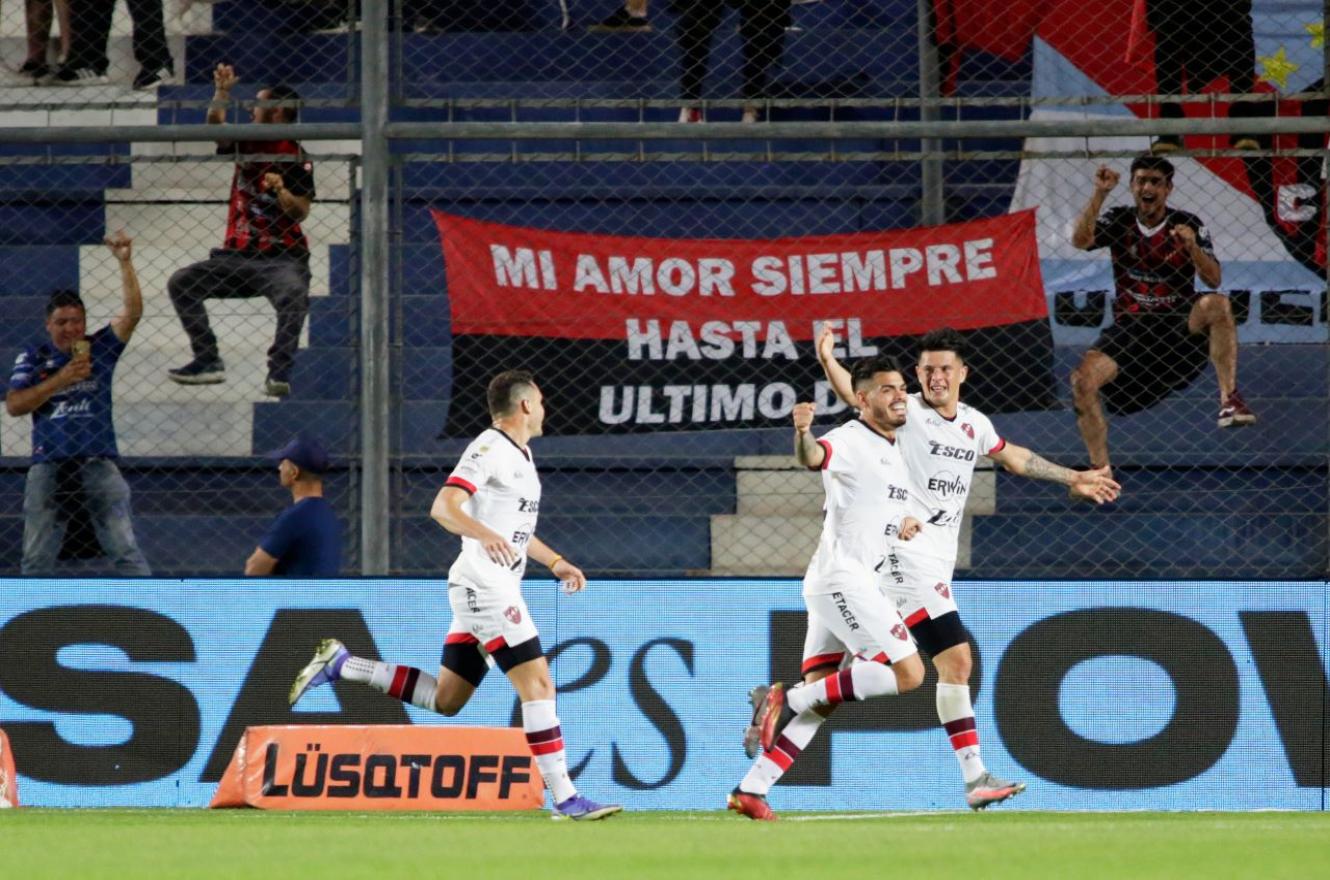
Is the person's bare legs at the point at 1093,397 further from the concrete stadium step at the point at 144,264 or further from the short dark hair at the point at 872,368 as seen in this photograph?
the concrete stadium step at the point at 144,264

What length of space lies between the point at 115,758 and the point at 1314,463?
277 inches

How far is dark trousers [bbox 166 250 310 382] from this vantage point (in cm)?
1200

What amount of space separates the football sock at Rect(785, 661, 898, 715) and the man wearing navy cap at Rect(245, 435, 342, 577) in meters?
2.70

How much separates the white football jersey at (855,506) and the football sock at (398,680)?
5.77ft

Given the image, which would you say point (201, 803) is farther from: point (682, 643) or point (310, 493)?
point (682, 643)

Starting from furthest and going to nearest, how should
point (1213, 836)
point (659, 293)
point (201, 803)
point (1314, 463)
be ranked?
point (1314, 463) < point (659, 293) < point (201, 803) < point (1213, 836)

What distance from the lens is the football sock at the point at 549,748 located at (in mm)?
8758

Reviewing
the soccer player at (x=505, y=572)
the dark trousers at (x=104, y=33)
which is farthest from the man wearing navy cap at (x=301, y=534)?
the dark trousers at (x=104, y=33)

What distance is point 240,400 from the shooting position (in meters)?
13.0

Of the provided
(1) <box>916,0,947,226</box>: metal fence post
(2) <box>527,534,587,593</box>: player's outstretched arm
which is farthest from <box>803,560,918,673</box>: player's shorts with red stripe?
(1) <box>916,0,947,226</box>: metal fence post

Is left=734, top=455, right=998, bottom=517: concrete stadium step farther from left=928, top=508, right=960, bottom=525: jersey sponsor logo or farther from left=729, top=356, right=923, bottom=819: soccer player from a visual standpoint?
left=729, top=356, right=923, bottom=819: soccer player

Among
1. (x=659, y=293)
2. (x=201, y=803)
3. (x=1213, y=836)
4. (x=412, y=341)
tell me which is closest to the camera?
(x=1213, y=836)

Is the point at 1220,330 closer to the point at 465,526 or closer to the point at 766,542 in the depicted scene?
the point at 766,542

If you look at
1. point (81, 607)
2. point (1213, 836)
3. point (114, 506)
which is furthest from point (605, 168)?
point (1213, 836)
